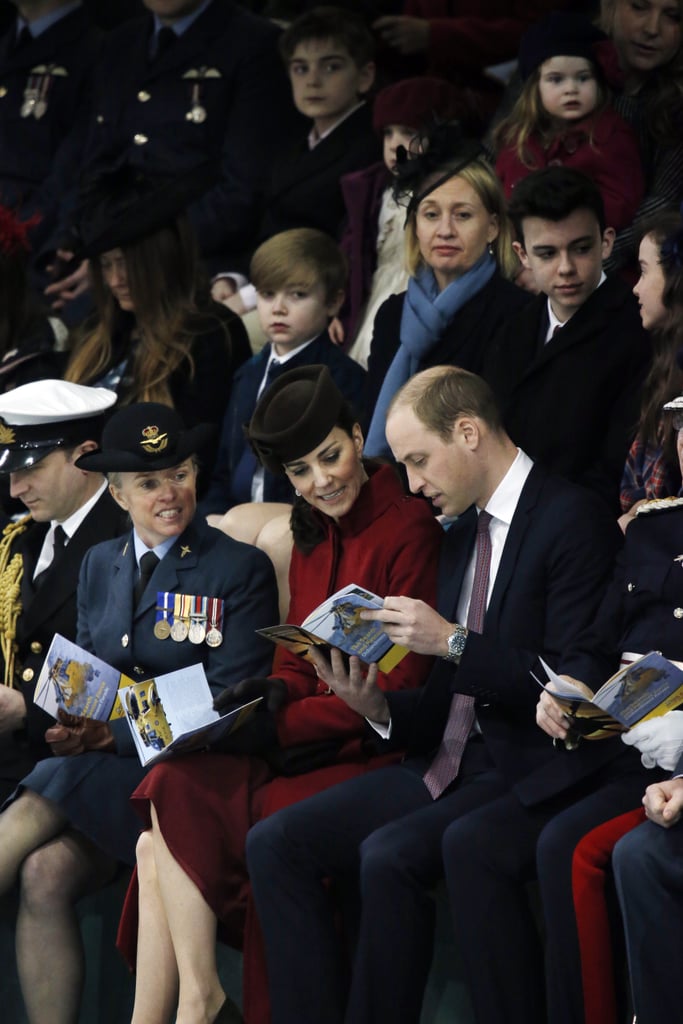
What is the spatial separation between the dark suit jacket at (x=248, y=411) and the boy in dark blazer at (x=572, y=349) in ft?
2.61

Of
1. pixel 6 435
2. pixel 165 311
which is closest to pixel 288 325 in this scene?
pixel 165 311

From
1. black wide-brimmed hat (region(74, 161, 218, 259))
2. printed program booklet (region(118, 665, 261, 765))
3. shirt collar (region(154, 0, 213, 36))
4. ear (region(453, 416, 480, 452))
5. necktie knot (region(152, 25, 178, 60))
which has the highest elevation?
shirt collar (region(154, 0, 213, 36))

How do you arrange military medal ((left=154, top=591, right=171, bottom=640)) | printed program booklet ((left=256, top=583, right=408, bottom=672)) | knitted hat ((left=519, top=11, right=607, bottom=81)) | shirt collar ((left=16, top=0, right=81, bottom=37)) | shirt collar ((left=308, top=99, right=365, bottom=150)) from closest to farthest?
printed program booklet ((left=256, top=583, right=408, bottom=672)) < military medal ((left=154, top=591, right=171, bottom=640)) < knitted hat ((left=519, top=11, right=607, bottom=81)) < shirt collar ((left=308, top=99, right=365, bottom=150)) < shirt collar ((left=16, top=0, right=81, bottom=37))

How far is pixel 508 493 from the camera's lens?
4512 mm

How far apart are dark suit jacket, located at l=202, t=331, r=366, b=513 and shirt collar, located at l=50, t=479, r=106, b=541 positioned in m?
0.61

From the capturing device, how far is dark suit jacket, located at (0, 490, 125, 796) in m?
5.21

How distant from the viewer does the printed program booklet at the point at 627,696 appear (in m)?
3.72

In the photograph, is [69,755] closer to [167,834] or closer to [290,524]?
[167,834]

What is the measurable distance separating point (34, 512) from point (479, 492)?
1619 mm

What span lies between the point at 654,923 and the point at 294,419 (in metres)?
1.67

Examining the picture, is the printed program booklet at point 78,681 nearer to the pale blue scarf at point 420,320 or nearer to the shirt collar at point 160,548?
the shirt collar at point 160,548

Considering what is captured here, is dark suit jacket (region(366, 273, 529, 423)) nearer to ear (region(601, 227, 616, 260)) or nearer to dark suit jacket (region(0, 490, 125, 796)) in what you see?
ear (region(601, 227, 616, 260))

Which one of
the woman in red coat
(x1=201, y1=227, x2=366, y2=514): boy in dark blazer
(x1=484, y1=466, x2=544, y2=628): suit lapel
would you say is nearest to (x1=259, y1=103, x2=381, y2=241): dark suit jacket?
(x1=201, y1=227, x2=366, y2=514): boy in dark blazer

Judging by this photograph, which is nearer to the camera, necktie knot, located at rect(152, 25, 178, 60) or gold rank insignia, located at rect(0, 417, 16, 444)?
gold rank insignia, located at rect(0, 417, 16, 444)
